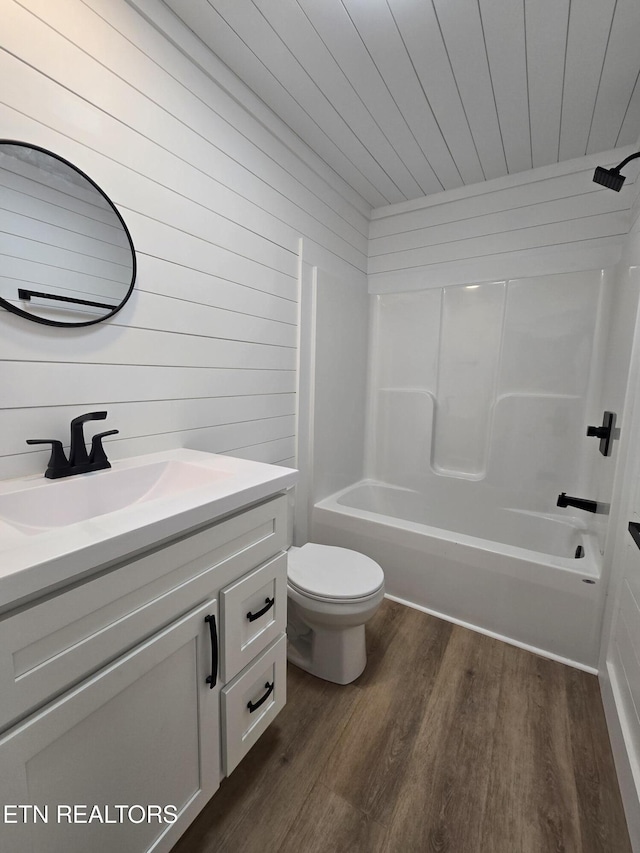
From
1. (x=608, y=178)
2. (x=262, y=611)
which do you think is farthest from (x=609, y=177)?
(x=262, y=611)

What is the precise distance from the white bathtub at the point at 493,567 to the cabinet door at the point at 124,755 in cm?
130

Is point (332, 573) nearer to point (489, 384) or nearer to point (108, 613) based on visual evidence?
point (108, 613)

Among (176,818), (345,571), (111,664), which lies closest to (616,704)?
(345,571)

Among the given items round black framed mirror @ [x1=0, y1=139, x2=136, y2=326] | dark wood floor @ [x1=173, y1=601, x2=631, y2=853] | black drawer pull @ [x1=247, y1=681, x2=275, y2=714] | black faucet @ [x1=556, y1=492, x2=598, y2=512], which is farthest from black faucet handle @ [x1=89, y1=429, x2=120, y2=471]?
black faucet @ [x1=556, y1=492, x2=598, y2=512]

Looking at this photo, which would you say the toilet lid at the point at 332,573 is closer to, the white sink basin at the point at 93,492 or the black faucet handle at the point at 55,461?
the white sink basin at the point at 93,492

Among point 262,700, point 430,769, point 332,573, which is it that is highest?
point 332,573

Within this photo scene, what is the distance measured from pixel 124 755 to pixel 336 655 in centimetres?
94

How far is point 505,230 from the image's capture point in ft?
7.25

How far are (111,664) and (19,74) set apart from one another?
54.6 inches

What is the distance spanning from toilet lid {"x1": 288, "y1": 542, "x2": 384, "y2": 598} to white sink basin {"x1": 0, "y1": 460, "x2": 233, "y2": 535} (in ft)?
2.18

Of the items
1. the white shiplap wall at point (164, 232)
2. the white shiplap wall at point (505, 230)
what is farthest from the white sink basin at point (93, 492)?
the white shiplap wall at point (505, 230)

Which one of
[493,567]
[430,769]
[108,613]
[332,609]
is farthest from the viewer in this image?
[493,567]

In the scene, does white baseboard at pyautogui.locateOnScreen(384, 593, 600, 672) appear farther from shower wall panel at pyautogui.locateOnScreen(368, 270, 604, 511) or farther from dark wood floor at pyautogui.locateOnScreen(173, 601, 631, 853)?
shower wall panel at pyautogui.locateOnScreen(368, 270, 604, 511)

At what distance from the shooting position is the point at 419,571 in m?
1.97
